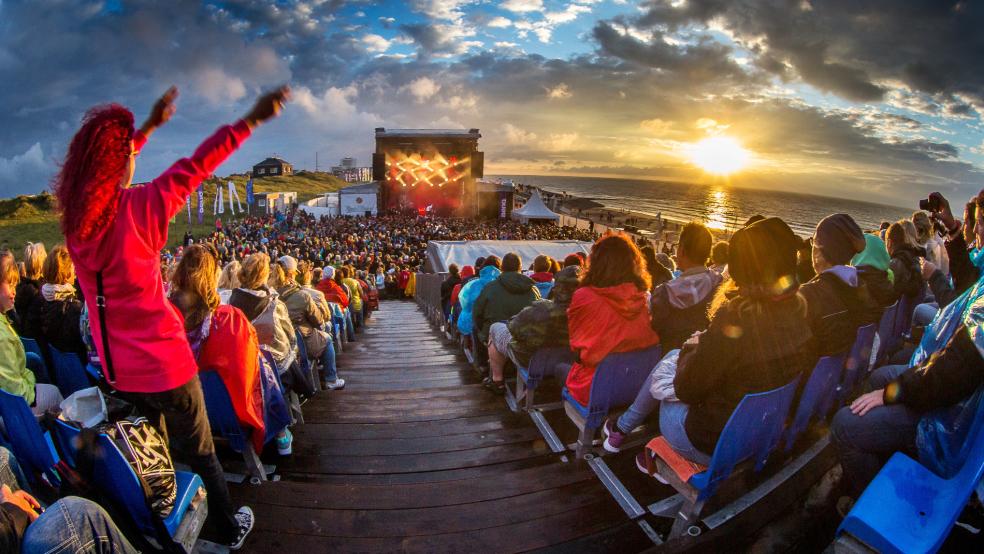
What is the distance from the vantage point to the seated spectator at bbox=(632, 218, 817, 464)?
183 cm

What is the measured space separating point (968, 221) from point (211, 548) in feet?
15.7

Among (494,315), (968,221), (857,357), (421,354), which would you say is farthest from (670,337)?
(421,354)

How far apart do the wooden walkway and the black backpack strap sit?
1.00 metres

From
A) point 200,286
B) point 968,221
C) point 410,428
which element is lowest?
point 410,428

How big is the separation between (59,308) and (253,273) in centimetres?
118

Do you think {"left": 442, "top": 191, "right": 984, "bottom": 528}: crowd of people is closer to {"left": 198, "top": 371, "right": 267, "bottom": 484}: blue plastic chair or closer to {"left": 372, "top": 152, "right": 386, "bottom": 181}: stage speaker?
{"left": 198, "top": 371, "right": 267, "bottom": 484}: blue plastic chair

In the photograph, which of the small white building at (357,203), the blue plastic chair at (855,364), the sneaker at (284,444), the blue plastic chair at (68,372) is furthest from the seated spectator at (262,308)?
the small white building at (357,203)

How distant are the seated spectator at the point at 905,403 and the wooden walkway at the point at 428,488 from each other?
945 millimetres

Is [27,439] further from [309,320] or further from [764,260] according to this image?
[764,260]

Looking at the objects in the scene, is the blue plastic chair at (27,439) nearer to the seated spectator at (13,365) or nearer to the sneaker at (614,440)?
the seated spectator at (13,365)

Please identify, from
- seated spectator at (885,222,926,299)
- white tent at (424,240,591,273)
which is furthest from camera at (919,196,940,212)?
white tent at (424,240,591,273)

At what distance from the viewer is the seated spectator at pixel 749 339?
72.2 inches

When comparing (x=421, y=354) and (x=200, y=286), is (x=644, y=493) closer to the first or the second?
(x=200, y=286)

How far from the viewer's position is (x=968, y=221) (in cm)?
283
